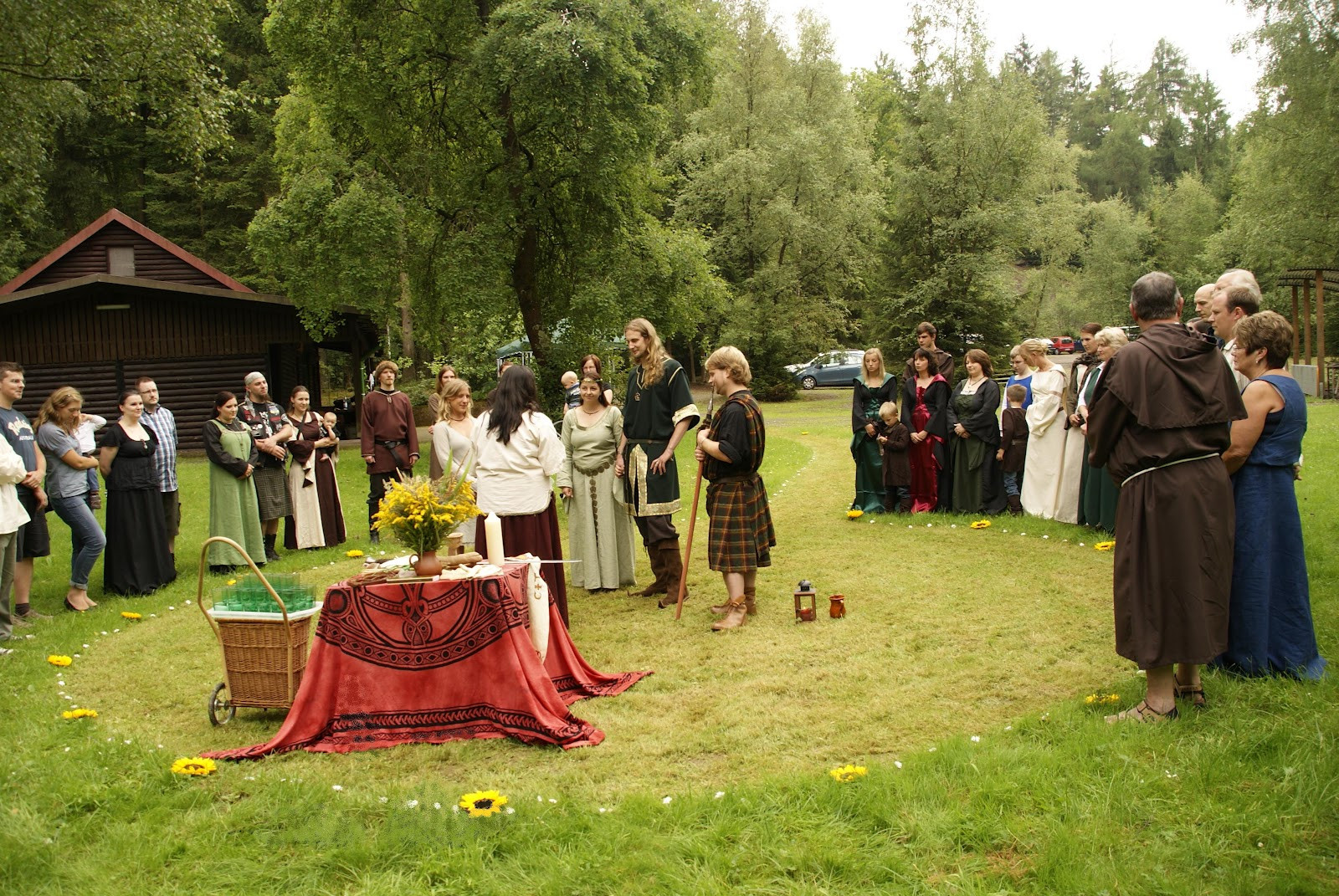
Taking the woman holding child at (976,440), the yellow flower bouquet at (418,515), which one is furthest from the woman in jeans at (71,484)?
the woman holding child at (976,440)

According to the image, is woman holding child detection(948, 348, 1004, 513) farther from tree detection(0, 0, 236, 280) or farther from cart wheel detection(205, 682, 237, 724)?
Result: tree detection(0, 0, 236, 280)

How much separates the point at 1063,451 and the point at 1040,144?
24306 millimetres

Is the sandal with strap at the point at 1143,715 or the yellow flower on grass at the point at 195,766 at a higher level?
the sandal with strap at the point at 1143,715

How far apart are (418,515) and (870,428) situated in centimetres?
712

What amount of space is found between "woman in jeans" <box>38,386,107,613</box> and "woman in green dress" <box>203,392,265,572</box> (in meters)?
1.24

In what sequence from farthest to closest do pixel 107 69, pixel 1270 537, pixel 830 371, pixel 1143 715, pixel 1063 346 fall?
pixel 1063 346, pixel 830 371, pixel 107 69, pixel 1270 537, pixel 1143 715

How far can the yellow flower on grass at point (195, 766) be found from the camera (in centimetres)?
467

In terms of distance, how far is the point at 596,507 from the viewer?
328 inches

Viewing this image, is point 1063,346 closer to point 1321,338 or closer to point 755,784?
point 1321,338

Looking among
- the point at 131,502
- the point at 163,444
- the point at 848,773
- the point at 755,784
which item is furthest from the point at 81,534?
the point at 848,773

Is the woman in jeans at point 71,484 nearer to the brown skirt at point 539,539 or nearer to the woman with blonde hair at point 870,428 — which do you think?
the brown skirt at point 539,539

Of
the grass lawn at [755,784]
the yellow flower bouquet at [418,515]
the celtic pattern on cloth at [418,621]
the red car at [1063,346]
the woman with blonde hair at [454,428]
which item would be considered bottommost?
the grass lawn at [755,784]

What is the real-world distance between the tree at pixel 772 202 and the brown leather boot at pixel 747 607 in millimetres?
24808

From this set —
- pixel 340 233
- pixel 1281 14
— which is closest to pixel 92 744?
pixel 340 233
